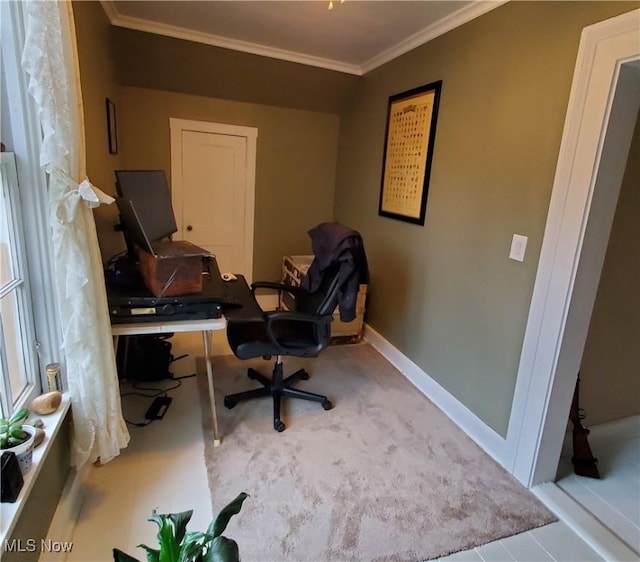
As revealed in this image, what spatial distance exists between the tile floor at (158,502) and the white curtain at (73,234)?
23cm

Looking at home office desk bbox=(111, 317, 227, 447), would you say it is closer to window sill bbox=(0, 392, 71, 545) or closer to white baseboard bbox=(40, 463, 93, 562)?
window sill bbox=(0, 392, 71, 545)

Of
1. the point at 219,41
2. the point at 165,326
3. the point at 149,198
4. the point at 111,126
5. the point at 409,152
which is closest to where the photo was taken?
the point at 165,326

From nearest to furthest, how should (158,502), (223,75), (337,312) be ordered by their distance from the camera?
(158,502), (223,75), (337,312)

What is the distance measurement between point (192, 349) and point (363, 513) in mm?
1880

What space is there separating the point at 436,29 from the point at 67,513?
3120 mm

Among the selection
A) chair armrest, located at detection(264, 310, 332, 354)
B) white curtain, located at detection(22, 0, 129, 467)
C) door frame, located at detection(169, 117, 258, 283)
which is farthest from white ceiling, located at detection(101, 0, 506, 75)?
chair armrest, located at detection(264, 310, 332, 354)

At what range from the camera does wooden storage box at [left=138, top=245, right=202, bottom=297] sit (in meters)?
1.72

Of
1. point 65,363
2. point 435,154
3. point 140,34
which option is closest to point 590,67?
point 435,154

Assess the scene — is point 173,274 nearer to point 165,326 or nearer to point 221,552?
point 165,326

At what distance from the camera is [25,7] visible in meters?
1.16

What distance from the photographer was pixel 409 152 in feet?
9.14

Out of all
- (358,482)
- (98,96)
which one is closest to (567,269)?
(358,482)

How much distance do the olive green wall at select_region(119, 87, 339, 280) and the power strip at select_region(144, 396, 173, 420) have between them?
74.0 inches

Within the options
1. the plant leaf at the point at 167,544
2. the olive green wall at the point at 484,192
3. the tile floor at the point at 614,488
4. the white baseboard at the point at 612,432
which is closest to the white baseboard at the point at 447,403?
the olive green wall at the point at 484,192
